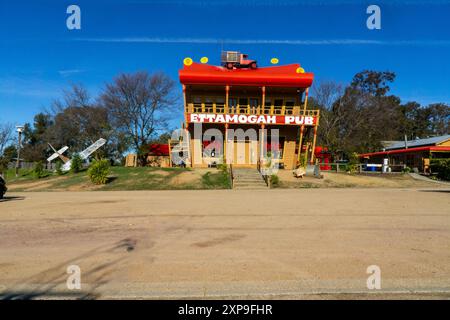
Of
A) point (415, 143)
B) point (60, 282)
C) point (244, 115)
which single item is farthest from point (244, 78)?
point (415, 143)

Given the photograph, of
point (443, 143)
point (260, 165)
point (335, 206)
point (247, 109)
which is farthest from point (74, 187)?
point (443, 143)

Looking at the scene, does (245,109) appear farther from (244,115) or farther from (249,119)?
(249,119)

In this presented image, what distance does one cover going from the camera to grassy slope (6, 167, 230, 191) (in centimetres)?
2097

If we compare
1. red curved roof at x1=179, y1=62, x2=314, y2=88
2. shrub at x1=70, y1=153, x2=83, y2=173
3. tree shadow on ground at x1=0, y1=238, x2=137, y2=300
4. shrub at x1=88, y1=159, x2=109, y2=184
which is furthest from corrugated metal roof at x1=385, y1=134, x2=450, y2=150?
tree shadow on ground at x1=0, y1=238, x2=137, y2=300

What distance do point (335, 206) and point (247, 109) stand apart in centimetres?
1855

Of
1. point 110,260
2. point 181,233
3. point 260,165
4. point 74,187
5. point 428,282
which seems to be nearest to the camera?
point 428,282

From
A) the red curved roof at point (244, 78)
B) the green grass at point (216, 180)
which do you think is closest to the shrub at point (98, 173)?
the green grass at point (216, 180)

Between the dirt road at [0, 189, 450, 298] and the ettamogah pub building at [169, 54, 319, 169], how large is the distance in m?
19.2

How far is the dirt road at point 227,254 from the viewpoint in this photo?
3.75 meters

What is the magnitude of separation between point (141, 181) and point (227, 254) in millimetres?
17879

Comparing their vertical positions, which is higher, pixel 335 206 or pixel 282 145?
pixel 282 145

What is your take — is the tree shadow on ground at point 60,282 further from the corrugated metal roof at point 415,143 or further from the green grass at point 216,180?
the corrugated metal roof at point 415,143
